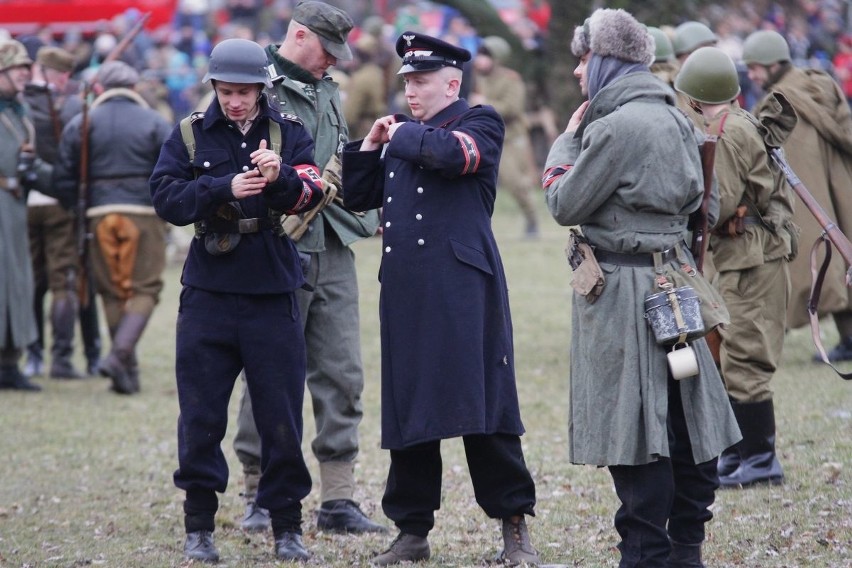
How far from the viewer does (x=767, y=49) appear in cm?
862

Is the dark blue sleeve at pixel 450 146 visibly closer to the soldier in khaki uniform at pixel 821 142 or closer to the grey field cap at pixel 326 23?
the grey field cap at pixel 326 23

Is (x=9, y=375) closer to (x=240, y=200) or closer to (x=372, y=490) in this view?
(x=372, y=490)

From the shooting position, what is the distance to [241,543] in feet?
20.3

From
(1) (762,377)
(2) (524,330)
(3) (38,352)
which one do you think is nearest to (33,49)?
(3) (38,352)

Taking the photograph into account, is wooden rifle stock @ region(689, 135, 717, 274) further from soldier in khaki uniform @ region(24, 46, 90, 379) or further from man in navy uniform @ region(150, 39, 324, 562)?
soldier in khaki uniform @ region(24, 46, 90, 379)

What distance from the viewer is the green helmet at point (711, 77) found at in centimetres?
642

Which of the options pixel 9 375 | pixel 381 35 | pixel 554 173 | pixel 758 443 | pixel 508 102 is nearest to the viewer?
pixel 554 173

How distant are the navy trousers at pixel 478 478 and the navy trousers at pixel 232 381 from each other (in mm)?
456

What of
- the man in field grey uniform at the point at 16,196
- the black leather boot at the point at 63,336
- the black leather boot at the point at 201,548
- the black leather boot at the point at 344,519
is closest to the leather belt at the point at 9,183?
the man in field grey uniform at the point at 16,196

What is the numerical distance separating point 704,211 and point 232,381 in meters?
2.11

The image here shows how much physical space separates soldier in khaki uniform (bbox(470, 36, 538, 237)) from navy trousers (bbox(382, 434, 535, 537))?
1262 centimetres

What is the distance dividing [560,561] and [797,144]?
4.63m

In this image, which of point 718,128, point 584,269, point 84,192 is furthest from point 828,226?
point 84,192

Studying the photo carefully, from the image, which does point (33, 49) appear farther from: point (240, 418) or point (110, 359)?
point (240, 418)
